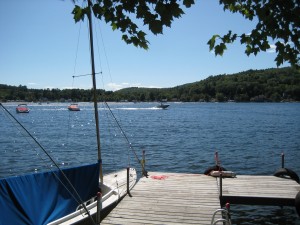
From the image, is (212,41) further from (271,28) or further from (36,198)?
(36,198)

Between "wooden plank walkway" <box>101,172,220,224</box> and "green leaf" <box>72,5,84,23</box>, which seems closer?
"green leaf" <box>72,5,84,23</box>

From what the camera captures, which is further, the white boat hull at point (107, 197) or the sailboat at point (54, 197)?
the white boat hull at point (107, 197)

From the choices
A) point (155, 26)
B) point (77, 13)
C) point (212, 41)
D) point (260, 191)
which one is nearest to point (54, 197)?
point (77, 13)

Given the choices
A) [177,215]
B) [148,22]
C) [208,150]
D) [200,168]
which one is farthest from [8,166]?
[148,22]

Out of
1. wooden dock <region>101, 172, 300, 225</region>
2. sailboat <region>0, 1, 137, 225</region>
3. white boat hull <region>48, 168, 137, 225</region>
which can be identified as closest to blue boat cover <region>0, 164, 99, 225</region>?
sailboat <region>0, 1, 137, 225</region>

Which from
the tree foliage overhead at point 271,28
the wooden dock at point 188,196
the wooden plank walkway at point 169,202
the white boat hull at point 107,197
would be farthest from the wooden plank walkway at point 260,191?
the tree foliage overhead at point 271,28

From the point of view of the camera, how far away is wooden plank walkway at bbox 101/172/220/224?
34.9 ft

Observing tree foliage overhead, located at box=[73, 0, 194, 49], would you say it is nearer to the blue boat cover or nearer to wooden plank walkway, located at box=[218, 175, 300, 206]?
the blue boat cover

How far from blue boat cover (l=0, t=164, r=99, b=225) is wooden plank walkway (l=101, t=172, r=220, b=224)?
5.09 feet

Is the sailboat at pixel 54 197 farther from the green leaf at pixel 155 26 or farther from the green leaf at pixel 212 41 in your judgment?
the green leaf at pixel 155 26

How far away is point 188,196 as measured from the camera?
43.0 ft

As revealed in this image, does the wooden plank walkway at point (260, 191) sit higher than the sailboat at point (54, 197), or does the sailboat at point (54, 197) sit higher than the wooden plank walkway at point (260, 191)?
the sailboat at point (54, 197)

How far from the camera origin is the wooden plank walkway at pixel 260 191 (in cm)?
1345

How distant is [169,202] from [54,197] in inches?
165
